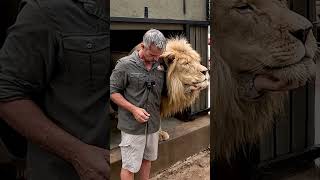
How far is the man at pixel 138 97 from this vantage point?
4.00 ft

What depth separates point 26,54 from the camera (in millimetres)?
1130

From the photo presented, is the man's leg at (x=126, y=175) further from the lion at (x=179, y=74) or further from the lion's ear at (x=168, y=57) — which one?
the lion's ear at (x=168, y=57)

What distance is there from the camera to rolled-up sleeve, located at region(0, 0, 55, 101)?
1.12m

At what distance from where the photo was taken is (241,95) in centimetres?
126

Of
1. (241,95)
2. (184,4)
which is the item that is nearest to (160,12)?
(184,4)

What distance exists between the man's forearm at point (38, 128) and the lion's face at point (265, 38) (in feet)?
1.97

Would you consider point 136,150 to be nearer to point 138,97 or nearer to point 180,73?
point 138,97

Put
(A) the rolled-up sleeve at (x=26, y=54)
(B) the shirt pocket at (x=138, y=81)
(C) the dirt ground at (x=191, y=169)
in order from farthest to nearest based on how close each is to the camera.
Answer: (C) the dirt ground at (x=191, y=169) < (B) the shirt pocket at (x=138, y=81) < (A) the rolled-up sleeve at (x=26, y=54)

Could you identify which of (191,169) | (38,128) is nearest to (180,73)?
(191,169)

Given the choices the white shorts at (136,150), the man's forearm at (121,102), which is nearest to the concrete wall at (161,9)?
the man's forearm at (121,102)

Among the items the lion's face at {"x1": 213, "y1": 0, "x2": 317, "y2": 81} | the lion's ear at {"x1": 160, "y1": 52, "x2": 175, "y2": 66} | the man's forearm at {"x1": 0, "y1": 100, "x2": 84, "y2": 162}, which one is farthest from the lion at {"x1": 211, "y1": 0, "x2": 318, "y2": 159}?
the man's forearm at {"x1": 0, "y1": 100, "x2": 84, "y2": 162}

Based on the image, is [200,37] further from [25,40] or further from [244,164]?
[25,40]

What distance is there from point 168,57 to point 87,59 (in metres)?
0.27

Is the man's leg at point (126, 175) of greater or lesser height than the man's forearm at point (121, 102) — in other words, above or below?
below
